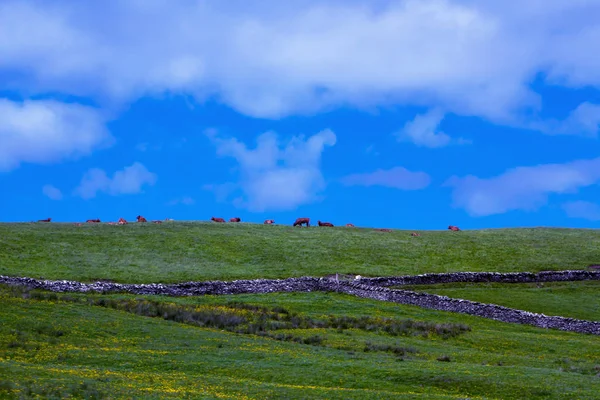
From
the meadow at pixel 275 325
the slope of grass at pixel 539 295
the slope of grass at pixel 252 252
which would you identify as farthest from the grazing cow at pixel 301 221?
the slope of grass at pixel 539 295

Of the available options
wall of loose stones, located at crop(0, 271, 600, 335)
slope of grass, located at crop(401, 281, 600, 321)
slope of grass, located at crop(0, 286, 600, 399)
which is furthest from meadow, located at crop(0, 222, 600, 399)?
wall of loose stones, located at crop(0, 271, 600, 335)

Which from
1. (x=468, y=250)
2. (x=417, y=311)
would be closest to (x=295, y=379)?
(x=417, y=311)

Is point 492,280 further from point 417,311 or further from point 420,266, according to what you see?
point 417,311

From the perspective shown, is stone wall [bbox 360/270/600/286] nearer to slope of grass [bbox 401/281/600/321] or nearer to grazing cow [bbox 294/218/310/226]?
slope of grass [bbox 401/281/600/321]

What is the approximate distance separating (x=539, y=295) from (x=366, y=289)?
17358 mm

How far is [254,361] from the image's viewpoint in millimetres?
33406

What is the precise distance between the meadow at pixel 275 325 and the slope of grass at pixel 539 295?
265 mm

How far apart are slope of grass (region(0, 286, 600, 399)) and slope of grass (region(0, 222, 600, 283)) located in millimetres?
22193

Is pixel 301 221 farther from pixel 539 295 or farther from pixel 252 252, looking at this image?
pixel 539 295

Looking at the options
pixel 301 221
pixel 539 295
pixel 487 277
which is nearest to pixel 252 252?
pixel 301 221

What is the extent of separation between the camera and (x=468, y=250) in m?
90.6

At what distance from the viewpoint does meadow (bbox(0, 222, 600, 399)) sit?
29.2 m

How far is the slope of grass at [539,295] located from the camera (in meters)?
63.4

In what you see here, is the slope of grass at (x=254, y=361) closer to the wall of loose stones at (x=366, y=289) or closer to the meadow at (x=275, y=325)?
the meadow at (x=275, y=325)
